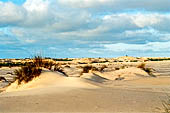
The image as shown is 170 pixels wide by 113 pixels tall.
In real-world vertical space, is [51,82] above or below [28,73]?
below

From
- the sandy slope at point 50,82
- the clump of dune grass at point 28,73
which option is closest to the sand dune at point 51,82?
the sandy slope at point 50,82

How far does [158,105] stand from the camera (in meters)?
6.70

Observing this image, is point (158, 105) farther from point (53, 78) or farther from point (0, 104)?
point (53, 78)

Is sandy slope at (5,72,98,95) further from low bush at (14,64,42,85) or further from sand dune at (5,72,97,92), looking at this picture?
low bush at (14,64,42,85)

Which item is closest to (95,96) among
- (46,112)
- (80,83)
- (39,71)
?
(46,112)

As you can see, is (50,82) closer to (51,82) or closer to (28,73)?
(51,82)

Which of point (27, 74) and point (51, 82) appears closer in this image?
point (51, 82)

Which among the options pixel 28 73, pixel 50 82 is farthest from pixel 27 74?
pixel 50 82

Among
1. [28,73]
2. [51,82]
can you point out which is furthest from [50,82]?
[28,73]

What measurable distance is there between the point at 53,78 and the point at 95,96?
4.34 m

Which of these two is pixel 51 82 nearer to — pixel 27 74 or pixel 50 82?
pixel 50 82

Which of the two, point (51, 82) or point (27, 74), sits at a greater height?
point (27, 74)

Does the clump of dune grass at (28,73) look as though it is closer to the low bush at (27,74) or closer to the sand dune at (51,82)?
the low bush at (27,74)

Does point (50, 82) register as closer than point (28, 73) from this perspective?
Yes
